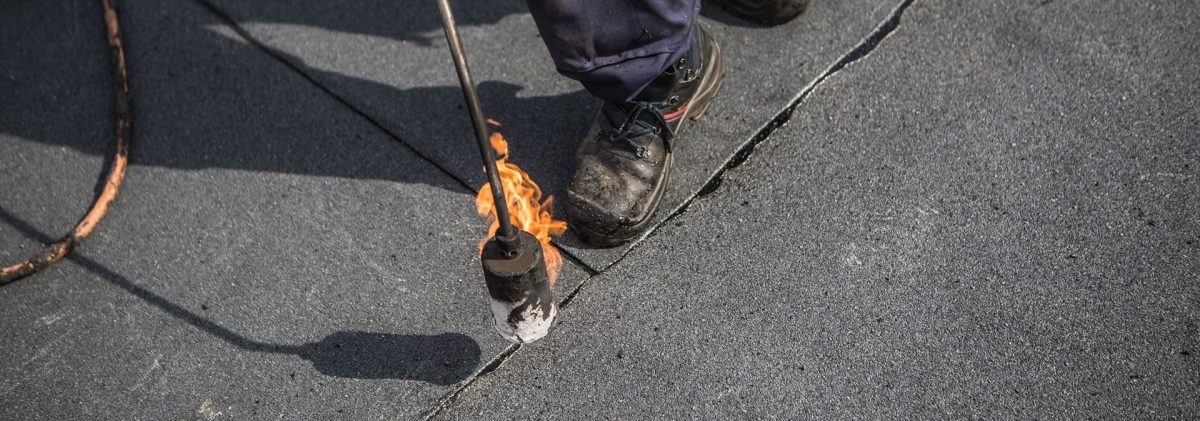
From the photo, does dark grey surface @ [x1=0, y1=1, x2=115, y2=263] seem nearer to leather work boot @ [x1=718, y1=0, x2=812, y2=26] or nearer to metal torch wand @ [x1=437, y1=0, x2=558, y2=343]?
metal torch wand @ [x1=437, y1=0, x2=558, y2=343]

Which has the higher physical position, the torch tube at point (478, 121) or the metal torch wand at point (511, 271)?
the torch tube at point (478, 121)

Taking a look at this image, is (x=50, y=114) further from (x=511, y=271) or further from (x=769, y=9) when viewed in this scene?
(x=769, y=9)

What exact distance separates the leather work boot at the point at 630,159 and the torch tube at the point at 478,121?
530 mm

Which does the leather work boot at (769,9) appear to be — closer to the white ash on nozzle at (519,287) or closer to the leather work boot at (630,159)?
the leather work boot at (630,159)

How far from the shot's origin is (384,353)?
7.27 ft

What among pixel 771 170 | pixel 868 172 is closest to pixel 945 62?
pixel 868 172

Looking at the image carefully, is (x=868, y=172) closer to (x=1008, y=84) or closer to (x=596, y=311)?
(x=1008, y=84)

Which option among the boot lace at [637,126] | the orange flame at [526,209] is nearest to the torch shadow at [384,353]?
the orange flame at [526,209]

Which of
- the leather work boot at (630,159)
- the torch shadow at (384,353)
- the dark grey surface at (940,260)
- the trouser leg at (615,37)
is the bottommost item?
the torch shadow at (384,353)

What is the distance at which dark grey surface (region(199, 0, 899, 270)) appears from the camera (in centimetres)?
Answer: 258

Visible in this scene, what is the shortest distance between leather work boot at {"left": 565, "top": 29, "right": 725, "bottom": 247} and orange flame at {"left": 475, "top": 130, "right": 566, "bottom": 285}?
0.25 feet

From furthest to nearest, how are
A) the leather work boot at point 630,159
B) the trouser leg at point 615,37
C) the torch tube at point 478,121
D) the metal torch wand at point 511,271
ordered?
the leather work boot at point 630,159 < the trouser leg at point 615,37 < the metal torch wand at point 511,271 < the torch tube at point 478,121

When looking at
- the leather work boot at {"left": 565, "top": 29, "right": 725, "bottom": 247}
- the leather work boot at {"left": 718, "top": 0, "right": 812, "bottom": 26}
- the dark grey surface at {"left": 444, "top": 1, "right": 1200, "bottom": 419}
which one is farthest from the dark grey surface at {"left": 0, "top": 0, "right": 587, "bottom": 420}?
the leather work boot at {"left": 718, "top": 0, "right": 812, "bottom": 26}

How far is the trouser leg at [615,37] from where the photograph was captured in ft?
6.76
